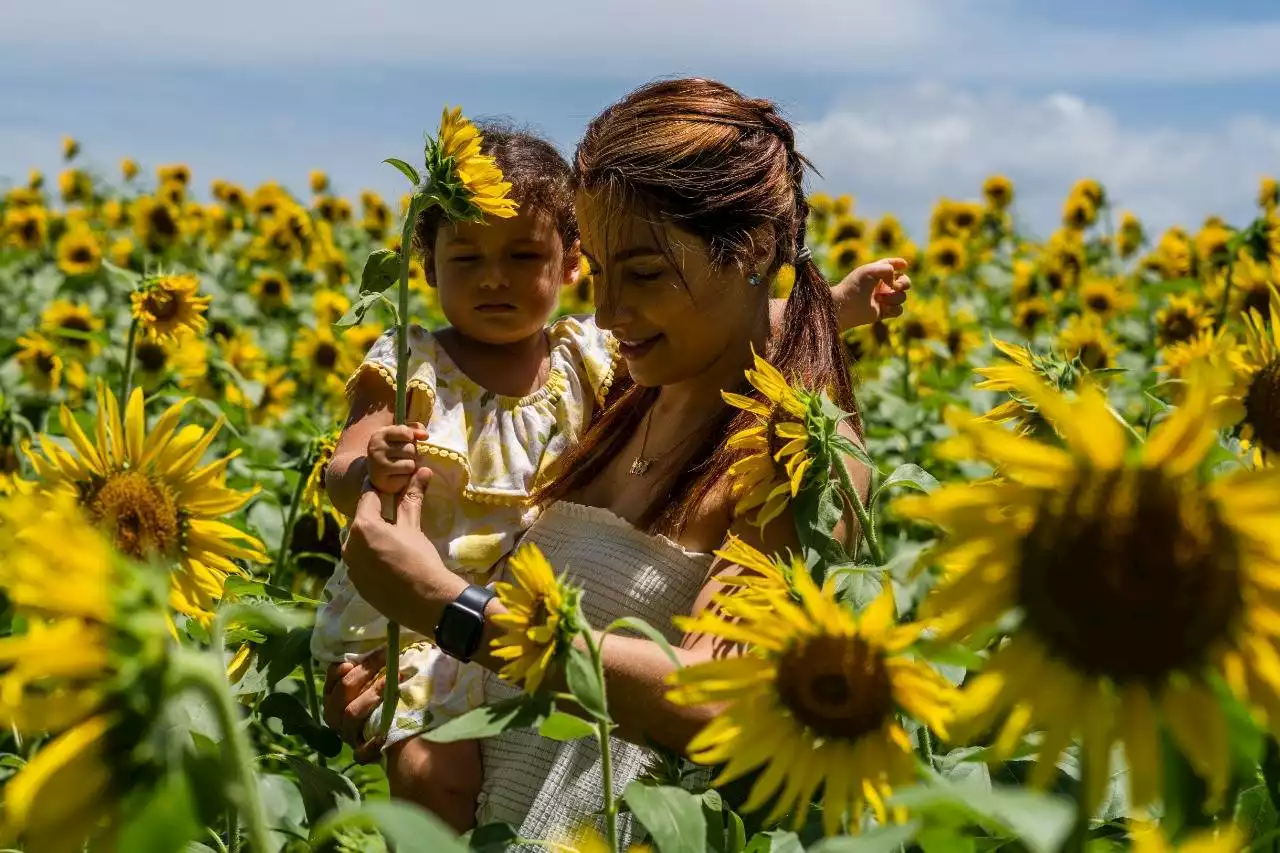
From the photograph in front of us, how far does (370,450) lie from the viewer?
1.73 m

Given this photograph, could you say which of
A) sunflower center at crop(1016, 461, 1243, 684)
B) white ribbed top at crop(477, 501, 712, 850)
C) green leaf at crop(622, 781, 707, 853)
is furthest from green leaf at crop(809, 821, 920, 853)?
white ribbed top at crop(477, 501, 712, 850)

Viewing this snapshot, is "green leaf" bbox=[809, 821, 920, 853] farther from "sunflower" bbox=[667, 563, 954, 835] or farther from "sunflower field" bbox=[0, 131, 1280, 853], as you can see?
"sunflower" bbox=[667, 563, 954, 835]

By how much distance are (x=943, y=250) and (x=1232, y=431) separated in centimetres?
450

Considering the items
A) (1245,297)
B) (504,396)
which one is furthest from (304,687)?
(1245,297)

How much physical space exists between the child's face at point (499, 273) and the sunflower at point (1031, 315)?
314 cm

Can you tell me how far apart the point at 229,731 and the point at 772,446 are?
89cm

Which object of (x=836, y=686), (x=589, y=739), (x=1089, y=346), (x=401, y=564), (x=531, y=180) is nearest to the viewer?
(x=836, y=686)

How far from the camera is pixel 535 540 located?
200cm

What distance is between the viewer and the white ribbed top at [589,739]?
173cm

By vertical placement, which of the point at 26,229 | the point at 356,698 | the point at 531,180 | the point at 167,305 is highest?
the point at 531,180

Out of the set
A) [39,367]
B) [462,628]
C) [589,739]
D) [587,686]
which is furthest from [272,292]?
[587,686]

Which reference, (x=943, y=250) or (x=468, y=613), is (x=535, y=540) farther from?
(x=943, y=250)

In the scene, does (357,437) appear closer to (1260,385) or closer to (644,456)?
(644,456)

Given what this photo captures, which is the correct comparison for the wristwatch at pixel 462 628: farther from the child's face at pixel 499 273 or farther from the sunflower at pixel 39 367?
the sunflower at pixel 39 367
